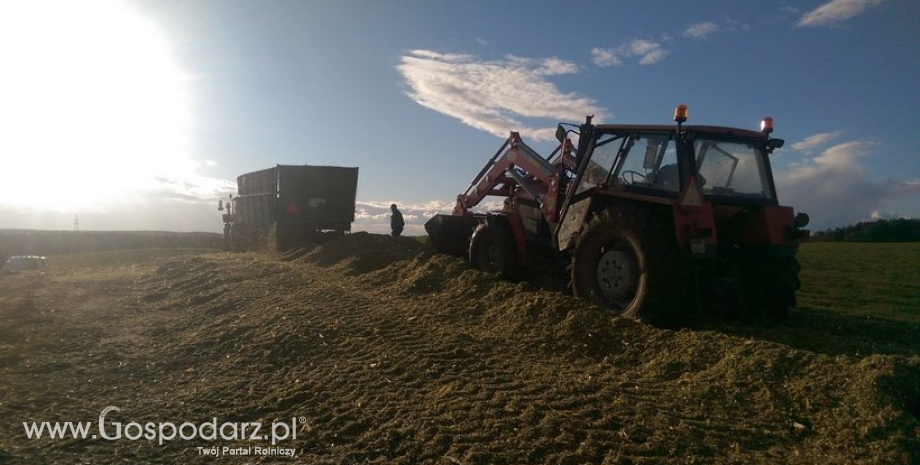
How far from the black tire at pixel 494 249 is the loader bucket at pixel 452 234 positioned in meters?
1.94

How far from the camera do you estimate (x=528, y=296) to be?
793 centimetres

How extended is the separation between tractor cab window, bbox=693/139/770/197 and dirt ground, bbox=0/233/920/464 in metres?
2.34

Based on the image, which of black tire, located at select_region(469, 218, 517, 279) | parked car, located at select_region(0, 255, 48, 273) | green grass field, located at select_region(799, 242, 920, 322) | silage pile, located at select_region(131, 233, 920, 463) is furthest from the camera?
parked car, located at select_region(0, 255, 48, 273)

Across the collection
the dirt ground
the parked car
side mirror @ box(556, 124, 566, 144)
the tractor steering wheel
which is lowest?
the dirt ground

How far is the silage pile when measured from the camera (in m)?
4.05

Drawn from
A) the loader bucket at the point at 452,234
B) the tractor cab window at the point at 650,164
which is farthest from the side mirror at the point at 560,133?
the loader bucket at the point at 452,234

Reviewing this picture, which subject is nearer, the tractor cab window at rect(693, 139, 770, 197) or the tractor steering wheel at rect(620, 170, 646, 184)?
the tractor cab window at rect(693, 139, 770, 197)

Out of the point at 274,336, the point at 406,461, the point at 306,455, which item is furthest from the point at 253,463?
the point at 274,336

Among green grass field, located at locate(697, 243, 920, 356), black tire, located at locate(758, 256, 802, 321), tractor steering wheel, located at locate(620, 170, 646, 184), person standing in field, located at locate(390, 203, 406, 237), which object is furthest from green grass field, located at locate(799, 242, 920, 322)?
person standing in field, located at locate(390, 203, 406, 237)

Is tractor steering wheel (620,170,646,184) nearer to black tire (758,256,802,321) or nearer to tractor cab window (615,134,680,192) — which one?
tractor cab window (615,134,680,192)

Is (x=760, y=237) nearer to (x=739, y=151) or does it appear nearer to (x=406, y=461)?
(x=739, y=151)

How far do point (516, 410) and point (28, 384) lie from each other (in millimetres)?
5451

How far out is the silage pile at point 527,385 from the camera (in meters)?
4.05

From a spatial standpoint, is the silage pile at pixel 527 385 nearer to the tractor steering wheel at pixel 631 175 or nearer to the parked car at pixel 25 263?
the tractor steering wheel at pixel 631 175
